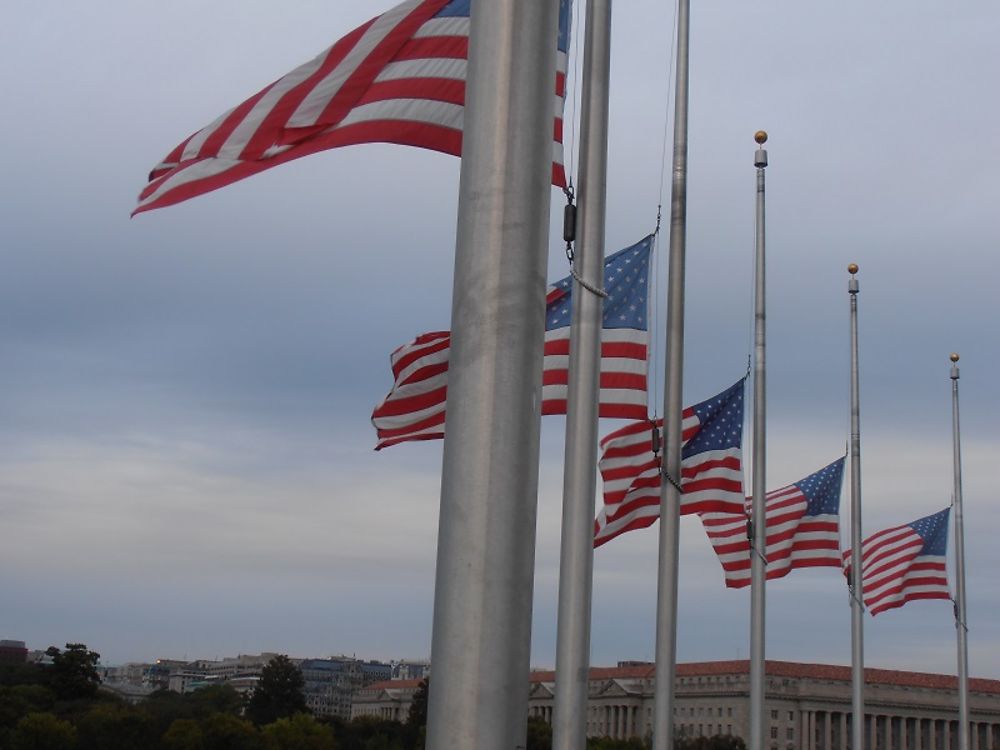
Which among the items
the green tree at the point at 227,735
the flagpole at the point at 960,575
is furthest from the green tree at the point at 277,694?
the flagpole at the point at 960,575

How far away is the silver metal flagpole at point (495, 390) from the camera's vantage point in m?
5.13

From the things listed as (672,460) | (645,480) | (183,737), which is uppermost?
(645,480)

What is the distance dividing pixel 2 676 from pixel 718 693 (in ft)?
253

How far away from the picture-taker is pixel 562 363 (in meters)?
16.2

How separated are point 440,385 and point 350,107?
232 inches

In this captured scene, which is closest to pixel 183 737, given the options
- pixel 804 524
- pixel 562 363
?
pixel 804 524

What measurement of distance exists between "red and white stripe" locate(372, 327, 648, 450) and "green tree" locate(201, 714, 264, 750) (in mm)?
88448

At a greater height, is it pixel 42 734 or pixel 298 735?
pixel 298 735

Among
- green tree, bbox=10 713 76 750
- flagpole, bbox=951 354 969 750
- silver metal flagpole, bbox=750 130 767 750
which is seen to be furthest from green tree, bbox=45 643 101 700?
silver metal flagpole, bbox=750 130 767 750

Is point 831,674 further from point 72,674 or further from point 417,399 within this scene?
point 417,399

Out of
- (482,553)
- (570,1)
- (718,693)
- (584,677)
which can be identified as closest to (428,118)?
(570,1)

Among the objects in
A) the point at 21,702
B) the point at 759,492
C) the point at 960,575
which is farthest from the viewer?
the point at 21,702

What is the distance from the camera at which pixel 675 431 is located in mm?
17625

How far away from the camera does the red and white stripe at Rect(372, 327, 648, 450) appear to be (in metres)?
15.3
